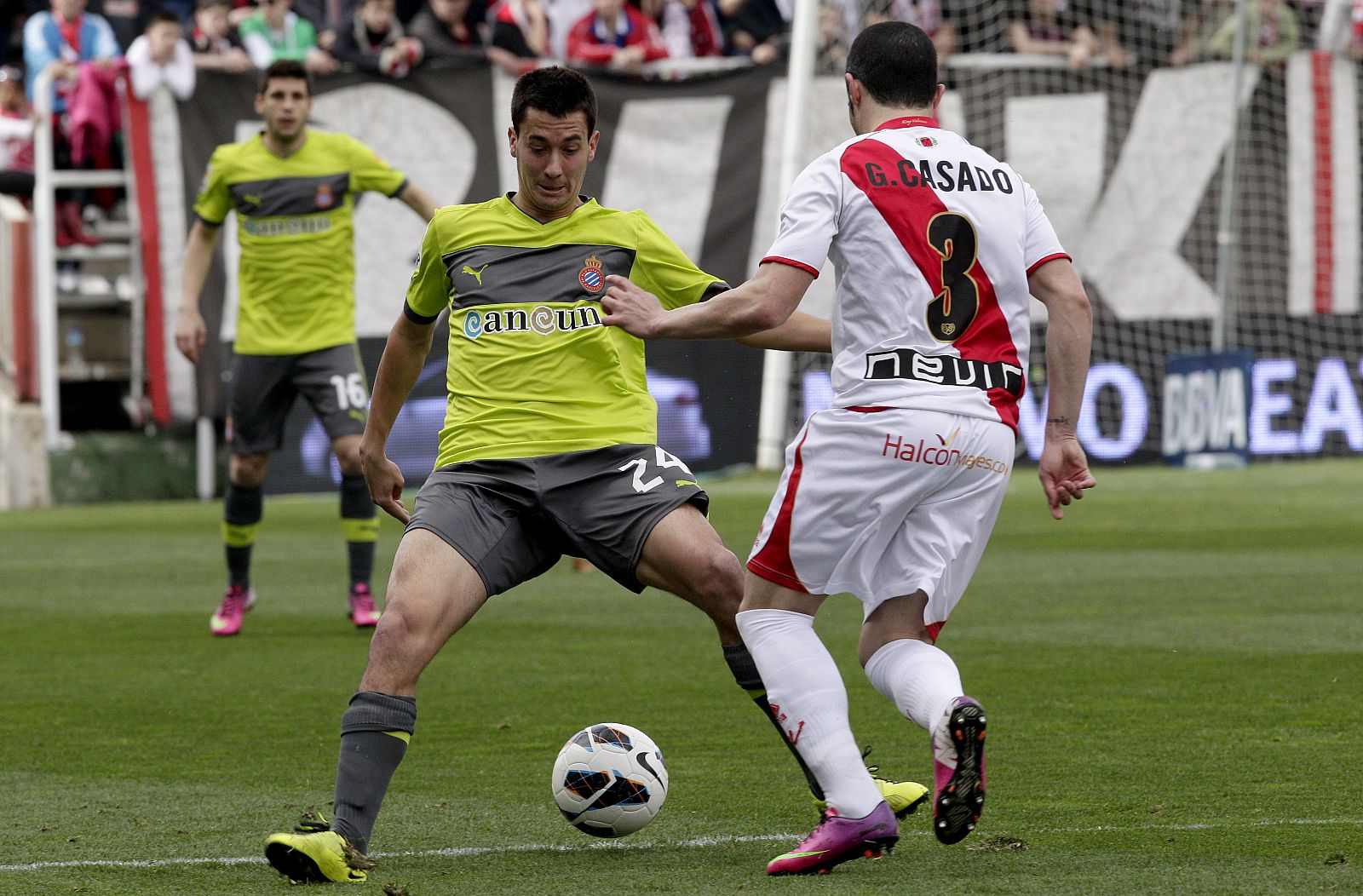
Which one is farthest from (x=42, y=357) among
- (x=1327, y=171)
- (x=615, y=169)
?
(x=1327, y=171)

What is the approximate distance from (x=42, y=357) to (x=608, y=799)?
602 inches

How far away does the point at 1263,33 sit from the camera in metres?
20.1

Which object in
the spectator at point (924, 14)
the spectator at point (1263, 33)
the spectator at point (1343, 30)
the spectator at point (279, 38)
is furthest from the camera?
the spectator at point (1263, 33)

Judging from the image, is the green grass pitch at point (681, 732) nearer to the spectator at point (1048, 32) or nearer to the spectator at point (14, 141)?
the spectator at point (14, 141)

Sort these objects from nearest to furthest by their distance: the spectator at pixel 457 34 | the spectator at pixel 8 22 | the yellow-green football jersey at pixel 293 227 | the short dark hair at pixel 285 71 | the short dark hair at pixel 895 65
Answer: the short dark hair at pixel 895 65, the short dark hair at pixel 285 71, the yellow-green football jersey at pixel 293 227, the spectator at pixel 457 34, the spectator at pixel 8 22

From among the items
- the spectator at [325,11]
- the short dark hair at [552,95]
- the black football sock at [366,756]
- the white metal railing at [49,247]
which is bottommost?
the white metal railing at [49,247]

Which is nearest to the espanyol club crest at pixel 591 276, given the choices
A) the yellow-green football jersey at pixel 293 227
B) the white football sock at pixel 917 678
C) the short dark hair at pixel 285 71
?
the white football sock at pixel 917 678

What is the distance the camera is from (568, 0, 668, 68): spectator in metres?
19.7

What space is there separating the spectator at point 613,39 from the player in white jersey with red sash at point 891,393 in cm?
1562

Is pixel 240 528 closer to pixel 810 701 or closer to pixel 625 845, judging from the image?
pixel 625 845

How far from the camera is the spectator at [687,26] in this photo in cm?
2033

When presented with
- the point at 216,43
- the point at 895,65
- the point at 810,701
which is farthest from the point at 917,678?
the point at 216,43

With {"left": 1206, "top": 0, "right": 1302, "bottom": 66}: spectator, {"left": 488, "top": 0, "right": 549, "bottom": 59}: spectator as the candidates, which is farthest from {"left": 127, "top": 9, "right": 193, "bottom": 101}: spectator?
{"left": 1206, "top": 0, "right": 1302, "bottom": 66}: spectator

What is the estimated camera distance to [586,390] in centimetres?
495
